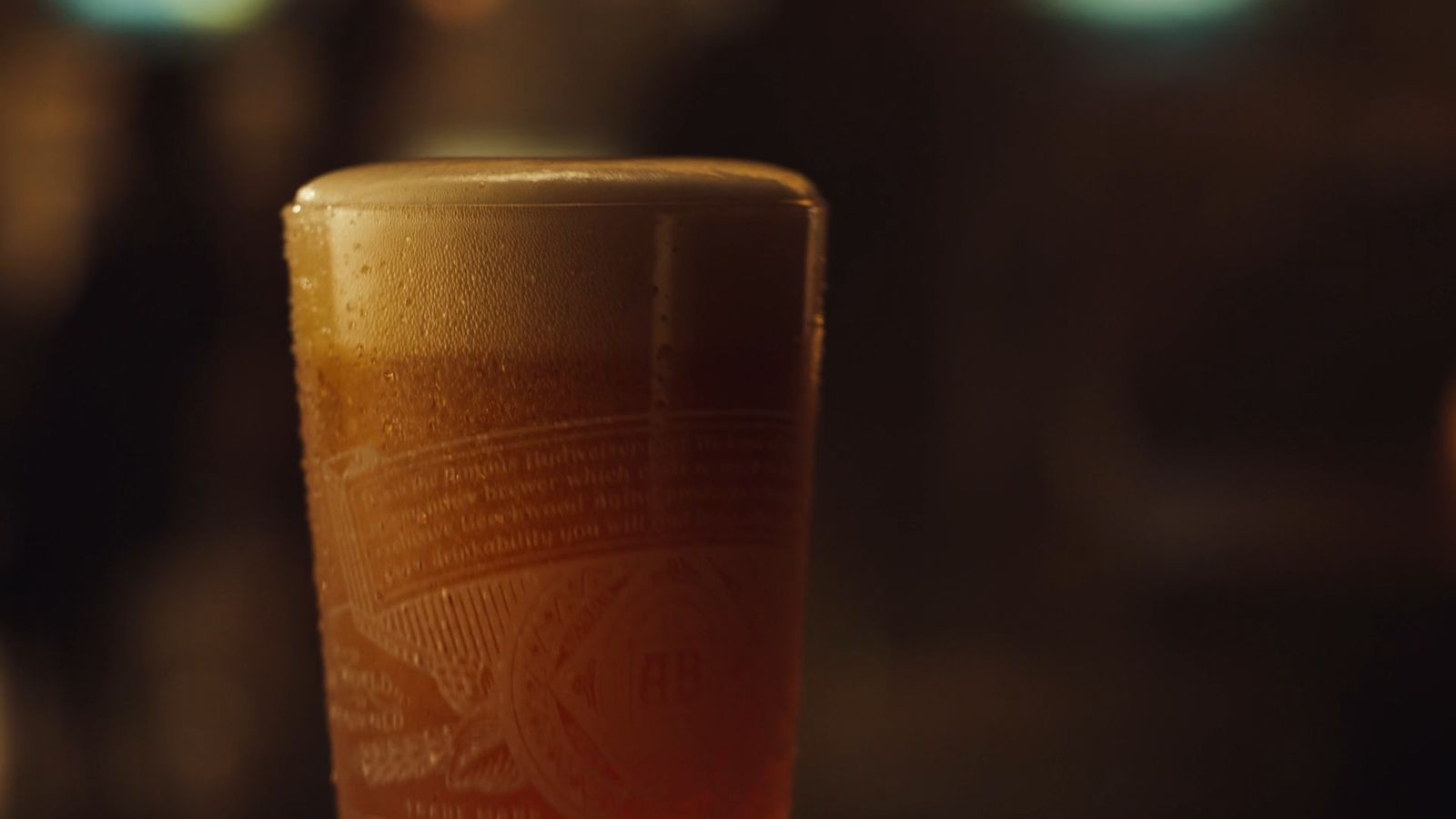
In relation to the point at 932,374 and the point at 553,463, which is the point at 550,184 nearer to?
the point at 553,463

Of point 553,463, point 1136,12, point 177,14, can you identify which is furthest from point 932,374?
point 177,14

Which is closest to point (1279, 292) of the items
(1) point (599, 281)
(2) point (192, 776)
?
(1) point (599, 281)

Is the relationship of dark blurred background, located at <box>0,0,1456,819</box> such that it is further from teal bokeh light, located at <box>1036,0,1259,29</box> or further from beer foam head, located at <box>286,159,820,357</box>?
beer foam head, located at <box>286,159,820,357</box>

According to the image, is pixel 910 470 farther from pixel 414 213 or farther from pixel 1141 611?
pixel 414 213

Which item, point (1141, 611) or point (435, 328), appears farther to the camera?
point (1141, 611)

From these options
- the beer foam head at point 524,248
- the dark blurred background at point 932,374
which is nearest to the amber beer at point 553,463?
the beer foam head at point 524,248

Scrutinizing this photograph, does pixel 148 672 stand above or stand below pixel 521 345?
below
